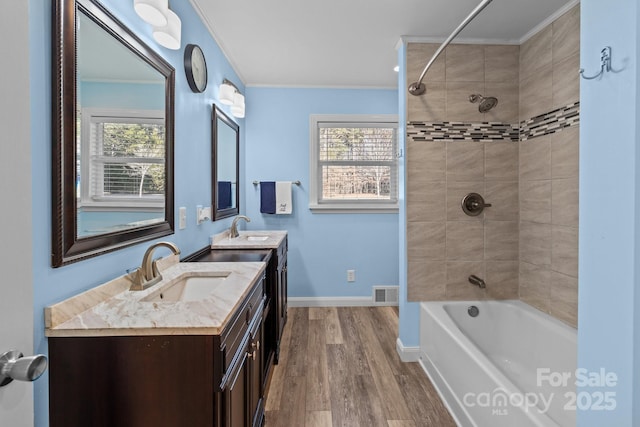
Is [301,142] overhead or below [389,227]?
overhead

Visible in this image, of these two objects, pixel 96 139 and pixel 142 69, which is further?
pixel 142 69

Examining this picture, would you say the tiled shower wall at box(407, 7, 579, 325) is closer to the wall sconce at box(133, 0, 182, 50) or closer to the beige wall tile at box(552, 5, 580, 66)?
the beige wall tile at box(552, 5, 580, 66)

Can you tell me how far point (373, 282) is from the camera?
3.54 metres

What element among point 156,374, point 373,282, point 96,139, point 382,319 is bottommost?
point 382,319

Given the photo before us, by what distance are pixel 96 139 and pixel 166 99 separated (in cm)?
59

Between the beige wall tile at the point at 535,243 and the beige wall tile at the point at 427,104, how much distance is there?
3.54 ft

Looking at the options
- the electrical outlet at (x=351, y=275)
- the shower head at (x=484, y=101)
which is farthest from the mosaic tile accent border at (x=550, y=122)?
the electrical outlet at (x=351, y=275)

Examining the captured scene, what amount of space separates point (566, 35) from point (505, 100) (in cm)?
52

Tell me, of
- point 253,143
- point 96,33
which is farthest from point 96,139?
point 253,143

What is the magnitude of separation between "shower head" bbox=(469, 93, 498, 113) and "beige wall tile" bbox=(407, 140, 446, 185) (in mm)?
356

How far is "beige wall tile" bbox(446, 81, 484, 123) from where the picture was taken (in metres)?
2.42

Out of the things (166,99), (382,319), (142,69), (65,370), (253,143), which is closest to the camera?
(65,370)

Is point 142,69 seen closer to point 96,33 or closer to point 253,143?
point 96,33

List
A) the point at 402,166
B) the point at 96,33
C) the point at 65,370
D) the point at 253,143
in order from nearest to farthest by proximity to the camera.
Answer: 1. the point at 65,370
2. the point at 96,33
3. the point at 402,166
4. the point at 253,143
